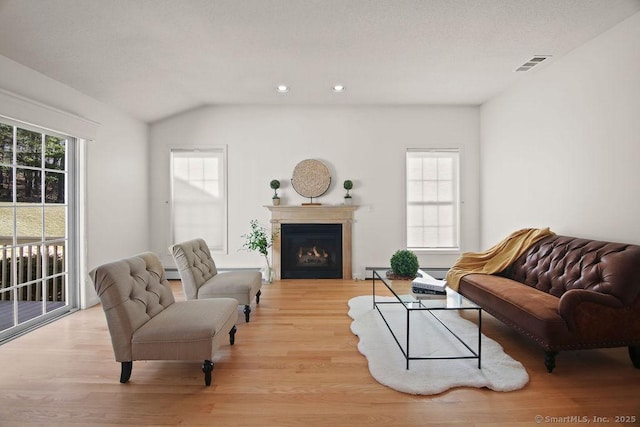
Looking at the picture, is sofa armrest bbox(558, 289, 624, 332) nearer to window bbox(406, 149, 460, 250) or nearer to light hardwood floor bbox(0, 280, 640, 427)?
light hardwood floor bbox(0, 280, 640, 427)

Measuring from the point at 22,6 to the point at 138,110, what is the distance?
7.45 ft

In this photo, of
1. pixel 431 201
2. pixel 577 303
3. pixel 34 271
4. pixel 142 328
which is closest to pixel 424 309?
pixel 577 303

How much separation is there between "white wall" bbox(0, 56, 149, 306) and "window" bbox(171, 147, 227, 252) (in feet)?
1.57

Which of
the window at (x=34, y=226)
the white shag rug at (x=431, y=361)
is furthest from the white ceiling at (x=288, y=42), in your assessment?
the white shag rug at (x=431, y=361)

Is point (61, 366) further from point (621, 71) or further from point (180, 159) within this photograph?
point (621, 71)

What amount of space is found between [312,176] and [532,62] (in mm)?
3190

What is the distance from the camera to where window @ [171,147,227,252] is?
5.34 meters

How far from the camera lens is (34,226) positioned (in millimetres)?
3297

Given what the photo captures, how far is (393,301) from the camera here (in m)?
3.86

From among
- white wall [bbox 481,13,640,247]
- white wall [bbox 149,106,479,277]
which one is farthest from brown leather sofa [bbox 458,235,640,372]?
white wall [bbox 149,106,479,277]

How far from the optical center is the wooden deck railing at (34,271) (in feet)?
9.80

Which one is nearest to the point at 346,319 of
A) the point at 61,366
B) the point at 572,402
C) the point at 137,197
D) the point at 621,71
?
the point at 572,402

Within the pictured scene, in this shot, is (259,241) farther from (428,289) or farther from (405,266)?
(428,289)

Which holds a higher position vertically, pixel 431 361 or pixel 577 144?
pixel 577 144
